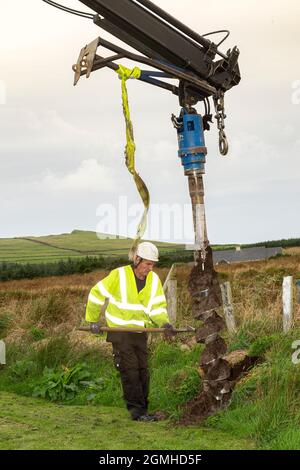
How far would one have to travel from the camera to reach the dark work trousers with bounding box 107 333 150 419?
8.74m

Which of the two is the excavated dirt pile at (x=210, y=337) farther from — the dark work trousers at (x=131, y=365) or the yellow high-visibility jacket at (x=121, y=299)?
the dark work trousers at (x=131, y=365)

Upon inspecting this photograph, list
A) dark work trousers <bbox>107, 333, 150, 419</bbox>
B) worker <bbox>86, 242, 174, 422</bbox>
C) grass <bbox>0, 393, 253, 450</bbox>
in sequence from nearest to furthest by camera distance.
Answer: grass <bbox>0, 393, 253, 450</bbox>
worker <bbox>86, 242, 174, 422</bbox>
dark work trousers <bbox>107, 333, 150, 419</bbox>

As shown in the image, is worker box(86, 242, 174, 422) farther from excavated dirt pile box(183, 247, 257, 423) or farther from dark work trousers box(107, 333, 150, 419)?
excavated dirt pile box(183, 247, 257, 423)

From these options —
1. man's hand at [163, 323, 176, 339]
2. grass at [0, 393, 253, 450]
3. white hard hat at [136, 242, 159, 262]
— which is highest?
white hard hat at [136, 242, 159, 262]

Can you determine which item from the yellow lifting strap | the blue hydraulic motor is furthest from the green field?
the yellow lifting strap

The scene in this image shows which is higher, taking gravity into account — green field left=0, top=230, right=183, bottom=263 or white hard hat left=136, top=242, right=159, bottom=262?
green field left=0, top=230, right=183, bottom=263

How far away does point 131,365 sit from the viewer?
876 centimetres

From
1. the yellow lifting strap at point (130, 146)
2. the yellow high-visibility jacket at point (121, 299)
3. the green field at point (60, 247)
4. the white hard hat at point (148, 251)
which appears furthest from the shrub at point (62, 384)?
the green field at point (60, 247)

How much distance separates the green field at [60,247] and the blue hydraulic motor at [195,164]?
57962mm

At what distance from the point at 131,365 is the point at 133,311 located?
0.71 meters

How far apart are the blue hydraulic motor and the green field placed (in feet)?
190

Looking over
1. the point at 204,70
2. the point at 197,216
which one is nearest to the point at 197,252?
the point at 197,216

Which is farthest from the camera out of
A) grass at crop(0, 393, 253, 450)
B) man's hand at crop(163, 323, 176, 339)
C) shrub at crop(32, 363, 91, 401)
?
shrub at crop(32, 363, 91, 401)
